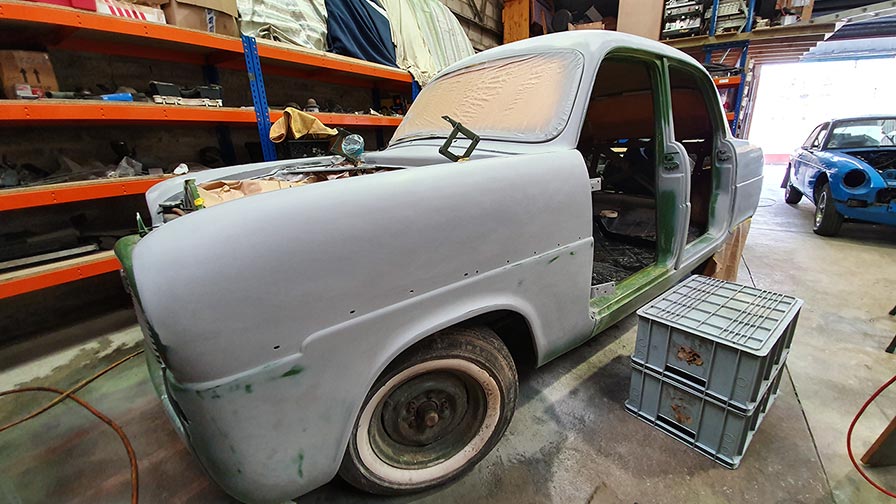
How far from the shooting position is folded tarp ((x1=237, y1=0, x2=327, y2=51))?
2.76m

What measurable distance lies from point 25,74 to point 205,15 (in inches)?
41.8

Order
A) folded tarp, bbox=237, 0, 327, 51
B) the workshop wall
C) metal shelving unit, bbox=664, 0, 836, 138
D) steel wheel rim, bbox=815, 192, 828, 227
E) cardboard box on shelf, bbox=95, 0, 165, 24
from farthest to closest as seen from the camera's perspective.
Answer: the workshop wall < metal shelving unit, bbox=664, 0, 836, 138 < steel wheel rim, bbox=815, 192, 828, 227 < folded tarp, bbox=237, 0, 327, 51 < cardboard box on shelf, bbox=95, 0, 165, 24

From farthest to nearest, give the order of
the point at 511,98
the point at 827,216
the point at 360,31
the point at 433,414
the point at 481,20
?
1. the point at 481,20
2. the point at 827,216
3. the point at 360,31
4. the point at 511,98
5. the point at 433,414

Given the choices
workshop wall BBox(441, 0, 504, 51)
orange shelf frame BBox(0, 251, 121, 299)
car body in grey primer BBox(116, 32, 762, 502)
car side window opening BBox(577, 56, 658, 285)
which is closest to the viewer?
car body in grey primer BBox(116, 32, 762, 502)

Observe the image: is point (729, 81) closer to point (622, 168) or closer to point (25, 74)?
point (622, 168)

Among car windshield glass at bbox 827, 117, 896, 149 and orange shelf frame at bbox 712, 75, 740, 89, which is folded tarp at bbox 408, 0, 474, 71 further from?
car windshield glass at bbox 827, 117, 896, 149

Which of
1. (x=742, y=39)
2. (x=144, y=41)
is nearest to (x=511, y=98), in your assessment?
(x=144, y=41)

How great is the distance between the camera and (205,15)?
2498mm

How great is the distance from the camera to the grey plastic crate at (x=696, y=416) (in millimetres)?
1279

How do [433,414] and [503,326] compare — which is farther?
[503,326]

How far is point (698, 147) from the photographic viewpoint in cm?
278

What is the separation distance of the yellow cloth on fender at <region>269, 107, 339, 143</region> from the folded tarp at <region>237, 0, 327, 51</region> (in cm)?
89

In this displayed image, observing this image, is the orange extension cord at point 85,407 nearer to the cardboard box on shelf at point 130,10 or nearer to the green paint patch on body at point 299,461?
the green paint patch on body at point 299,461

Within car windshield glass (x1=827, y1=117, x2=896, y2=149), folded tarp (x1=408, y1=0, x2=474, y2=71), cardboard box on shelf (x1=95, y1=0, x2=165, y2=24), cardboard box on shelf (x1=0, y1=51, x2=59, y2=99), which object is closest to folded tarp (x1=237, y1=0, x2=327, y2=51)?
cardboard box on shelf (x1=95, y1=0, x2=165, y2=24)
